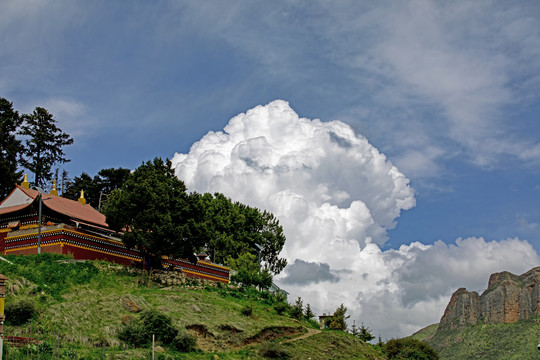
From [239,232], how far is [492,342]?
45867mm

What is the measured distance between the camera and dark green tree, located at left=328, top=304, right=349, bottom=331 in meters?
48.5

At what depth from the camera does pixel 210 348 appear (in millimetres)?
33438

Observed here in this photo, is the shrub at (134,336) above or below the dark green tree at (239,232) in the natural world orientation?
below

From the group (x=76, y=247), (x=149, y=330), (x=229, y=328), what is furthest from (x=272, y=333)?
(x=76, y=247)

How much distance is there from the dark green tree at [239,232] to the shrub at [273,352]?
27069 millimetres

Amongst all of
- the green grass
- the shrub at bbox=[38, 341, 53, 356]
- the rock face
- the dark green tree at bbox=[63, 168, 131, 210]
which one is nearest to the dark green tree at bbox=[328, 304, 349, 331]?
the shrub at bbox=[38, 341, 53, 356]

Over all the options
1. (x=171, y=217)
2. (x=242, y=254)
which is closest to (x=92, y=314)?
(x=171, y=217)

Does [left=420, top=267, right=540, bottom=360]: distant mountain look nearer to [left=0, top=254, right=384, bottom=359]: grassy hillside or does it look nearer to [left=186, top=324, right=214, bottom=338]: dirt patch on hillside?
[left=0, top=254, right=384, bottom=359]: grassy hillside

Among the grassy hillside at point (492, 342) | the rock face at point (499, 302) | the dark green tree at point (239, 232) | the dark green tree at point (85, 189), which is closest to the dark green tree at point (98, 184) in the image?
the dark green tree at point (85, 189)

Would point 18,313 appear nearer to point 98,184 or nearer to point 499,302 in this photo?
point 98,184

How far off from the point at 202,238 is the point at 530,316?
73.2 m

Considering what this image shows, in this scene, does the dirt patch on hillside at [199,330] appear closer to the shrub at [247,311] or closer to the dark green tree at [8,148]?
the shrub at [247,311]

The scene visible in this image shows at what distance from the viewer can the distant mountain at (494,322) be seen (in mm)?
85062

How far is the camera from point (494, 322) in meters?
104
